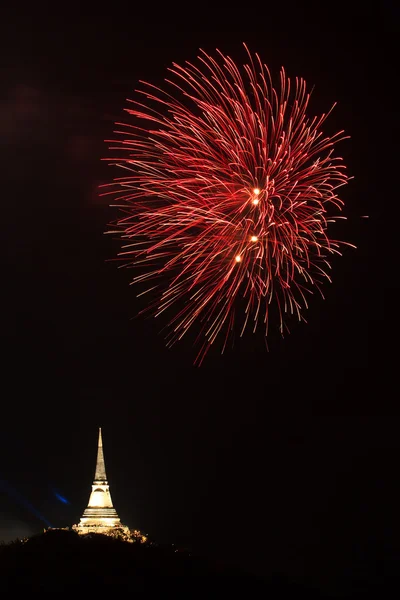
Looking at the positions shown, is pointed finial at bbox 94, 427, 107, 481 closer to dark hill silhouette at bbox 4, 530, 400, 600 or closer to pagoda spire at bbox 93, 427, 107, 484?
pagoda spire at bbox 93, 427, 107, 484

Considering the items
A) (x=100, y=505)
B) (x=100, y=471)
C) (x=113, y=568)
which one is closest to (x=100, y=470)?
(x=100, y=471)

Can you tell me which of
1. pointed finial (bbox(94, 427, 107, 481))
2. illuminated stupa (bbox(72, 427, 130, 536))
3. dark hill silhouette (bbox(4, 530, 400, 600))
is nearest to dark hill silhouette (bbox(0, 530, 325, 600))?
dark hill silhouette (bbox(4, 530, 400, 600))

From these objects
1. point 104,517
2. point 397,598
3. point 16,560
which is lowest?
point 397,598

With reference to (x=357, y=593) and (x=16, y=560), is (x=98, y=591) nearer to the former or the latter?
(x=16, y=560)

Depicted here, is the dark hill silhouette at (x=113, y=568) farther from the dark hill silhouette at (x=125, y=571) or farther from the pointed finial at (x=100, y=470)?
the pointed finial at (x=100, y=470)

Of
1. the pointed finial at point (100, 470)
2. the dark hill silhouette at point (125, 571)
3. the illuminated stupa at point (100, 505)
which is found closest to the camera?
the dark hill silhouette at point (125, 571)

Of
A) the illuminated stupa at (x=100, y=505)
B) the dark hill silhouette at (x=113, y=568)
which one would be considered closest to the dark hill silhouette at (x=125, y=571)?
the dark hill silhouette at (x=113, y=568)

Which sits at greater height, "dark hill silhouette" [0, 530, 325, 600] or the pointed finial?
the pointed finial

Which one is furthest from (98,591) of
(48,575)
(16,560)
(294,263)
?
(294,263)

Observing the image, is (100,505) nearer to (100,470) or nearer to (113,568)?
(100,470)

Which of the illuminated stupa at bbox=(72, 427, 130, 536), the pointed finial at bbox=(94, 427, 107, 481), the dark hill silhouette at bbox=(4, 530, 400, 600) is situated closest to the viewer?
the dark hill silhouette at bbox=(4, 530, 400, 600)

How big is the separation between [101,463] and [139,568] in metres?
33.5

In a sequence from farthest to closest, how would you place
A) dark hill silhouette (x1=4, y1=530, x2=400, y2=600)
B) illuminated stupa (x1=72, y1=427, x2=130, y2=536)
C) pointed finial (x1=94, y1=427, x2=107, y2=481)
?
pointed finial (x1=94, y1=427, x2=107, y2=481), illuminated stupa (x1=72, y1=427, x2=130, y2=536), dark hill silhouette (x1=4, y1=530, x2=400, y2=600)

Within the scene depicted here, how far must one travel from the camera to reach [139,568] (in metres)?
30.5
